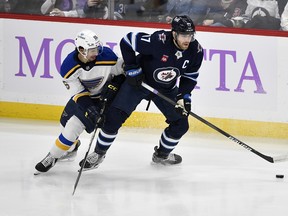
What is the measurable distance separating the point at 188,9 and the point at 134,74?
161 cm

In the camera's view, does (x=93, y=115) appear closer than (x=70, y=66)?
Yes

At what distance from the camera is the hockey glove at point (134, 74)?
5.68 metres

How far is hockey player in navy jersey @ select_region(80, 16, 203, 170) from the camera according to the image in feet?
18.5

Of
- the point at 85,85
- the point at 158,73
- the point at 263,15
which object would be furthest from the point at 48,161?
the point at 263,15

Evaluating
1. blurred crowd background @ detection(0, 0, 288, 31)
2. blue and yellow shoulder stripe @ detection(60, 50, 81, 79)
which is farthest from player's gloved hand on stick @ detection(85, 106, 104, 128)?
blurred crowd background @ detection(0, 0, 288, 31)

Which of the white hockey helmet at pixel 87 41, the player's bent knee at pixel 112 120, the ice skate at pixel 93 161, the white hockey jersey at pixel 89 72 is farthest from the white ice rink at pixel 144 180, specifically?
the white hockey helmet at pixel 87 41

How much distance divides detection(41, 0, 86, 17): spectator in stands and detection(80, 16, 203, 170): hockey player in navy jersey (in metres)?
1.70

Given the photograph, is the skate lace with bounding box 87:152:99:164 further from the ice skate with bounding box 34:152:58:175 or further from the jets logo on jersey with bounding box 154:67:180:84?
the jets logo on jersey with bounding box 154:67:180:84

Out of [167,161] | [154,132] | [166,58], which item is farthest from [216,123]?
[166,58]

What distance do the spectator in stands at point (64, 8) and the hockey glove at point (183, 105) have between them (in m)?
1.81

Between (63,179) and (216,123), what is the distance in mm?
1738

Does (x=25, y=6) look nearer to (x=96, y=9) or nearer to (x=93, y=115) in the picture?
(x=96, y=9)

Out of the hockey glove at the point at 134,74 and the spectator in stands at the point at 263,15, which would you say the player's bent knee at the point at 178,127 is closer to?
the hockey glove at the point at 134,74

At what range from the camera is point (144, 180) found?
5.74 m
